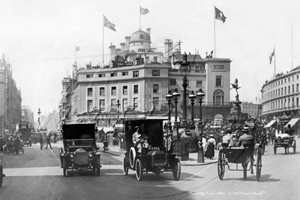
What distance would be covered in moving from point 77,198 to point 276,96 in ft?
46.1

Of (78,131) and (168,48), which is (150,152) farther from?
(168,48)

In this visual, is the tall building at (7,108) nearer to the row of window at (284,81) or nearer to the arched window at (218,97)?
the arched window at (218,97)

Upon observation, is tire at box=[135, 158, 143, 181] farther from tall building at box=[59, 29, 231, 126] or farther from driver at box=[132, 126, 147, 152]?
tall building at box=[59, 29, 231, 126]

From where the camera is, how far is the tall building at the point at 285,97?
19297 mm

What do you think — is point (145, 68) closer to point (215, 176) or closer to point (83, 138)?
point (83, 138)

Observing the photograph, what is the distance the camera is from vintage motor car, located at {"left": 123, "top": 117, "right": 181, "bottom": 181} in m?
13.4

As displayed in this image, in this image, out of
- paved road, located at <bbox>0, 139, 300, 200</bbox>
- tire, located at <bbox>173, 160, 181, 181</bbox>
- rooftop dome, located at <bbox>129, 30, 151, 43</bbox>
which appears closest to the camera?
paved road, located at <bbox>0, 139, 300, 200</bbox>

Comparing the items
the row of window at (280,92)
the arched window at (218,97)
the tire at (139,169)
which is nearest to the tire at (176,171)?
the tire at (139,169)

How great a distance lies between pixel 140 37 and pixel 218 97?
3327mm

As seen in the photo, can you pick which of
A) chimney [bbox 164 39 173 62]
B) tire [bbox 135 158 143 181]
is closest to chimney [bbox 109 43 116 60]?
chimney [bbox 164 39 173 62]

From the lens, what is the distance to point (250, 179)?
14102 millimetres

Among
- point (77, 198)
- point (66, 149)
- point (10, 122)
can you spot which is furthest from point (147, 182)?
point (10, 122)

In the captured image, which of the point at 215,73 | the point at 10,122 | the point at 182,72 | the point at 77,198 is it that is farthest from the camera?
the point at 10,122

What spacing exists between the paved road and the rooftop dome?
4.58 m
